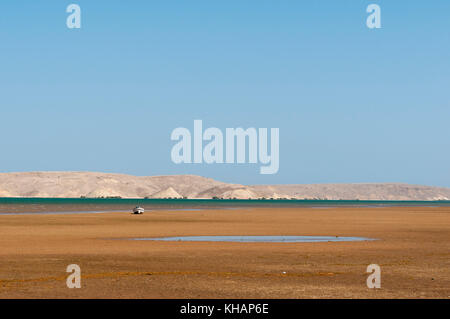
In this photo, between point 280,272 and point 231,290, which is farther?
point 280,272

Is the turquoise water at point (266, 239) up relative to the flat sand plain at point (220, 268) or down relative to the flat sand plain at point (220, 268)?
down

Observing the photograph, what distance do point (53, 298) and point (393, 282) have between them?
11025 millimetres

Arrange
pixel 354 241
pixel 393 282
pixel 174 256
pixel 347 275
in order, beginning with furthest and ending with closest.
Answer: pixel 354 241
pixel 174 256
pixel 347 275
pixel 393 282

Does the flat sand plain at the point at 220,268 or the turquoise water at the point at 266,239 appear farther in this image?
the turquoise water at the point at 266,239

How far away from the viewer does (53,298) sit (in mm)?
19734

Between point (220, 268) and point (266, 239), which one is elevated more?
point (220, 268)

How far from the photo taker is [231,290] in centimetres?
2180

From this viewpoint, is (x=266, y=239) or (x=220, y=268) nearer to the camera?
(x=220, y=268)

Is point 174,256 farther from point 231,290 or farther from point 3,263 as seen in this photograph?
point 231,290

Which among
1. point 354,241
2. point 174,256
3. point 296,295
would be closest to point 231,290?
point 296,295

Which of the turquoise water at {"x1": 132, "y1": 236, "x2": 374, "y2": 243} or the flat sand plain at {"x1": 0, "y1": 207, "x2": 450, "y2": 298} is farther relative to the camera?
the turquoise water at {"x1": 132, "y1": 236, "x2": 374, "y2": 243}

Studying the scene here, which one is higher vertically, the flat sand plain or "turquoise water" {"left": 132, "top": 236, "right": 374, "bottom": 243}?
the flat sand plain
